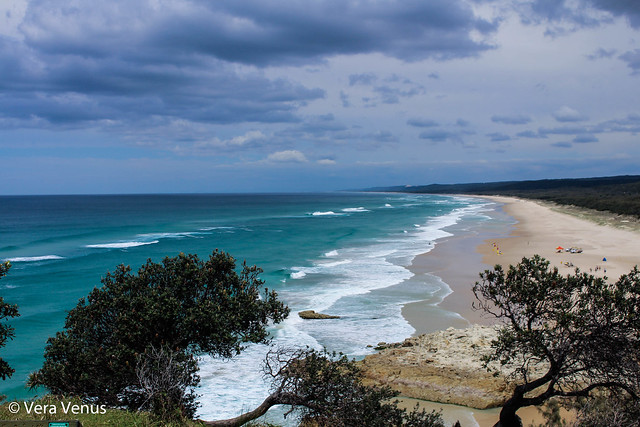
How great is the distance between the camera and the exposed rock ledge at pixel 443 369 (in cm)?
1593

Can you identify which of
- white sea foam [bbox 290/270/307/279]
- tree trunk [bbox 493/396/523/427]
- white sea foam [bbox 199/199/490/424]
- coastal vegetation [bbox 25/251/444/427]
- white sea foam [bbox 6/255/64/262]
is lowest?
white sea foam [bbox 199/199/490/424]

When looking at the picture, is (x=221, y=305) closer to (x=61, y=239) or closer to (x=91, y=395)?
(x=91, y=395)

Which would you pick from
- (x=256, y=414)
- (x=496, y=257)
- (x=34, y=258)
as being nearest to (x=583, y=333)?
(x=256, y=414)

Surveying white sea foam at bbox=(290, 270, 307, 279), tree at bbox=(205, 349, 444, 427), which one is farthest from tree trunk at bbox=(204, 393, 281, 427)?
white sea foam at bbox=(290, 270, 307, 279)

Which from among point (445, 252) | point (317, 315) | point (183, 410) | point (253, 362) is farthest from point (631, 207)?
point (183, 410)

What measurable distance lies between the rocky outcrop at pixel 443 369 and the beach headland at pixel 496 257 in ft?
0.46

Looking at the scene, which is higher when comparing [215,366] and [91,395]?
[91,395]

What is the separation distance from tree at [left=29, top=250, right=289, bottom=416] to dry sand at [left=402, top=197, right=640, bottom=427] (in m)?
7.84

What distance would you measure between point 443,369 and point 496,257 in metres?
30.5

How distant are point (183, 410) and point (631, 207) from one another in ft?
331

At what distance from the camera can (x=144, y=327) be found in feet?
39.8

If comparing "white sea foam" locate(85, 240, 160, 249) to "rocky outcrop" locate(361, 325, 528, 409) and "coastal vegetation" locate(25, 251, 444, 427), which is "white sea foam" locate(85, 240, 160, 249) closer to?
"rocky outcrop" locate(361, 325, 528, 409)

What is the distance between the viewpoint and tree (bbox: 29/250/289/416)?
11812mm

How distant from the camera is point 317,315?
26875 mm
